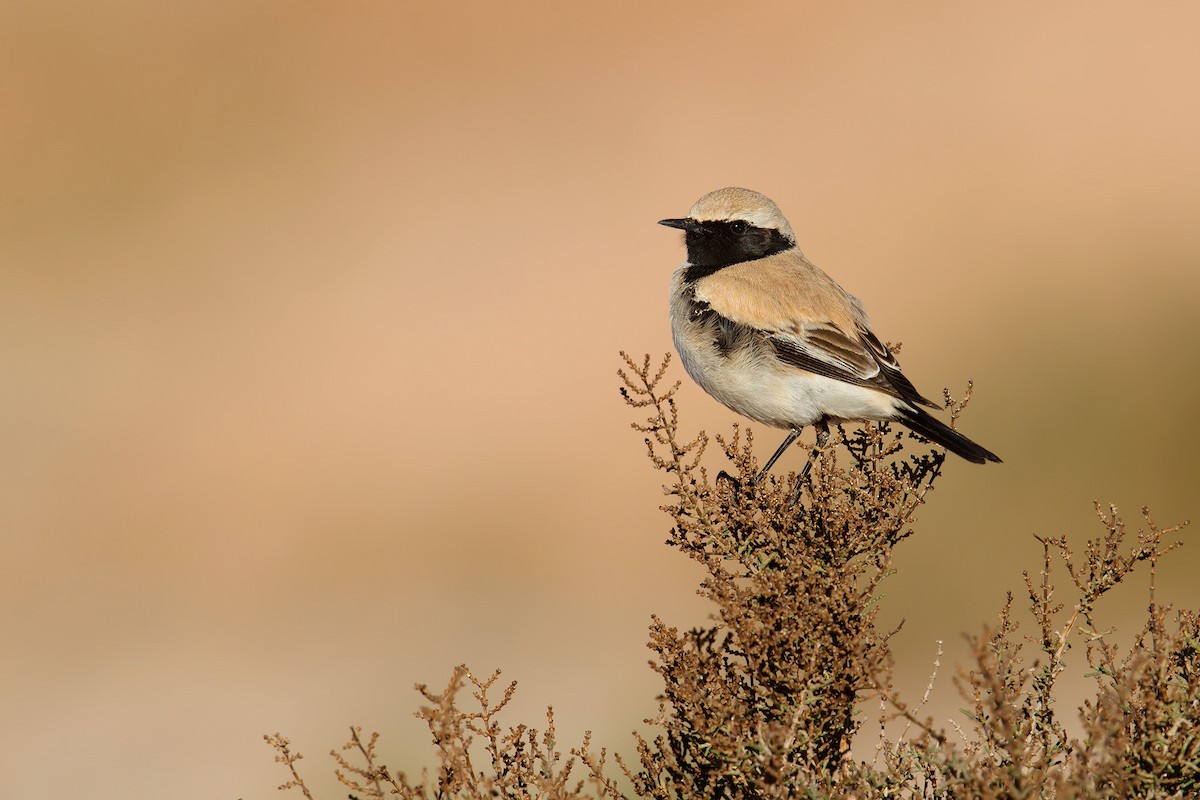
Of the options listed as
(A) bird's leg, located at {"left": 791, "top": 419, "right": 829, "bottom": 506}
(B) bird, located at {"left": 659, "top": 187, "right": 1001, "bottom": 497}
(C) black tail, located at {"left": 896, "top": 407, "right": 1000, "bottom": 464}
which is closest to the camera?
(A) bird's leg, located at {"left": 791, "top": 419, "right": 829, "bottom": 506}

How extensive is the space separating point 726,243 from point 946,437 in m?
1.95

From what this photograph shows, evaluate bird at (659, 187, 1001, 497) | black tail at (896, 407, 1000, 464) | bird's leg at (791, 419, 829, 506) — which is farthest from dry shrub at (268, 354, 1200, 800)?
bird at (659, 187, 1001, 497)

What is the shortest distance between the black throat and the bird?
0.15 m

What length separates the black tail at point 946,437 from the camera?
18.5 ft

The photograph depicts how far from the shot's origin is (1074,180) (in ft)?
66.3

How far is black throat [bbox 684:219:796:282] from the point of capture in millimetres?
7066

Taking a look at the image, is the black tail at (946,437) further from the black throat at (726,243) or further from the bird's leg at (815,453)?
the black throat at (726,243)

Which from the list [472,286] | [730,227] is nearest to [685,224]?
[730,227]

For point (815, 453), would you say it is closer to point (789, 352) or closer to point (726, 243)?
point (789, 352)

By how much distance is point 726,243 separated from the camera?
7.10 metres

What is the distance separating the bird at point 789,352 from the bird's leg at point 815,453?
0.01 m

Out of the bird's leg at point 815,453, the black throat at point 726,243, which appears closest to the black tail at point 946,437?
the bird's leg at point 815,453

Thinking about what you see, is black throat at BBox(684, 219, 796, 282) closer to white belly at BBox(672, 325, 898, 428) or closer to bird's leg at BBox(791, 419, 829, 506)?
white belly at BBox(672, 325, 898, 428)

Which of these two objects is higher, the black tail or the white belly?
the white belly
